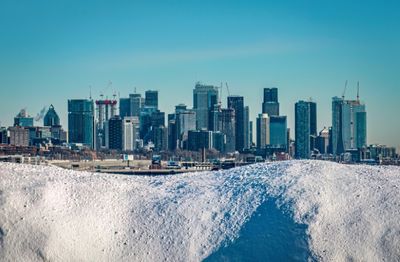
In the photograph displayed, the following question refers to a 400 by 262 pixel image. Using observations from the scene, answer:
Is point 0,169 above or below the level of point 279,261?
above

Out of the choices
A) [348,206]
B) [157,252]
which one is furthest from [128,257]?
[348,206]

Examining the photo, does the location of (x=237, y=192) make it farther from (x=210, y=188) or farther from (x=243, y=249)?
(x=243, y=249)

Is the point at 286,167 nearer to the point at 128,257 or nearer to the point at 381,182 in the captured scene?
the point at 381,182

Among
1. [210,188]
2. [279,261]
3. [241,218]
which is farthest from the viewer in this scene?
[210,188]

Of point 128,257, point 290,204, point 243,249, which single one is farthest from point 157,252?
point 290,204

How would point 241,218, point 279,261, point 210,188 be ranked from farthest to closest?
1. point 210,188
2. point 241,218
3. point 279,261

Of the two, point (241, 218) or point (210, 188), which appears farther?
point (210, 188)

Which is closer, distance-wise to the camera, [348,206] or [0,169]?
[348,206]
